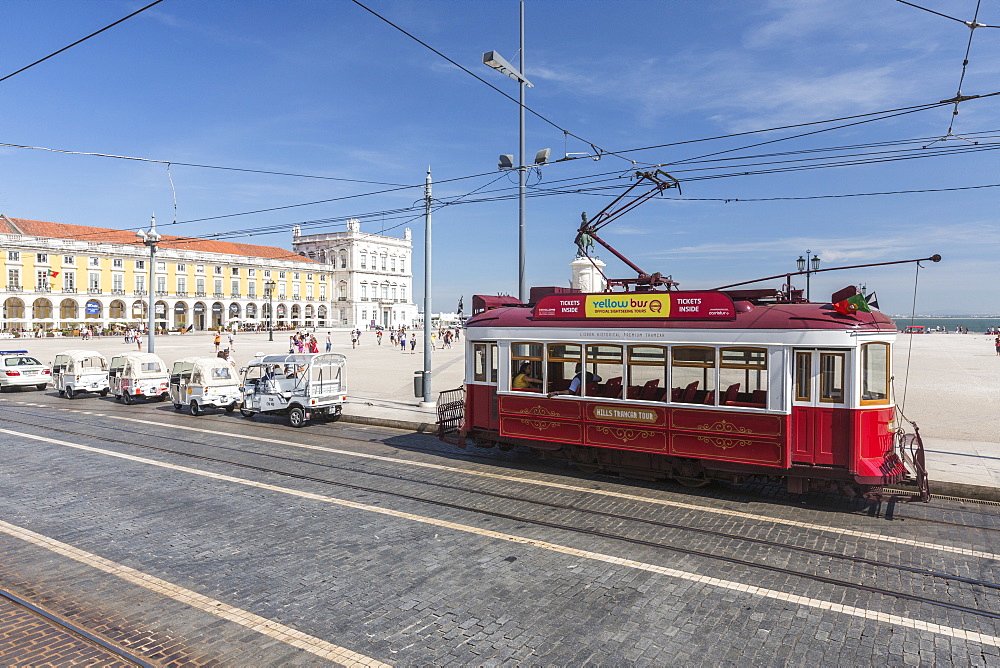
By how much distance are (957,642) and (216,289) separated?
106635 mm

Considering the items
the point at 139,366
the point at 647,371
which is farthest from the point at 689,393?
the point at 139,366

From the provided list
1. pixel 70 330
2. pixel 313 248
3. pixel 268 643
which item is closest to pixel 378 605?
pixel 268 643

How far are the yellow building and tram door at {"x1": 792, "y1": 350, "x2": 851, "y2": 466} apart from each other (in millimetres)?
68927

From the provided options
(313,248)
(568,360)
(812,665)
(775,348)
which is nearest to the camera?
(812,665)

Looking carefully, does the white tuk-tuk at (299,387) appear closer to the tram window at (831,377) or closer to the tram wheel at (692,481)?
the tram wheel at (692,481)

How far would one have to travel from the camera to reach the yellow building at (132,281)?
258 ft

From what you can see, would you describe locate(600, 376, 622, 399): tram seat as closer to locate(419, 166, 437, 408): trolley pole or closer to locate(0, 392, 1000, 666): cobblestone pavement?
locate(0, 392, 1000, 666): cobblestone pavement

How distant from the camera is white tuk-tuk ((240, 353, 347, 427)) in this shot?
16.7 meters

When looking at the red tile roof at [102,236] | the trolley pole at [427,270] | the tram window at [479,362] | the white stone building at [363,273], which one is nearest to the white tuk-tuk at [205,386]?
the trolley pole at [427,270]

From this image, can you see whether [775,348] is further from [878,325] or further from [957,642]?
[957,642]

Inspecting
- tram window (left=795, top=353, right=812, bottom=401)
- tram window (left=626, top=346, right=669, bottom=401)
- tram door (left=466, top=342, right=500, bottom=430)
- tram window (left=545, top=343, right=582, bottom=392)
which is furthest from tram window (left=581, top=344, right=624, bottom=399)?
tram window (left=795, top=353, right=812, bottom=401)

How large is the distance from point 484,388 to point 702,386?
13.9ft

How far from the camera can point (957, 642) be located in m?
5.37

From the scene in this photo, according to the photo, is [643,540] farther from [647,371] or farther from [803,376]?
[803,376]
